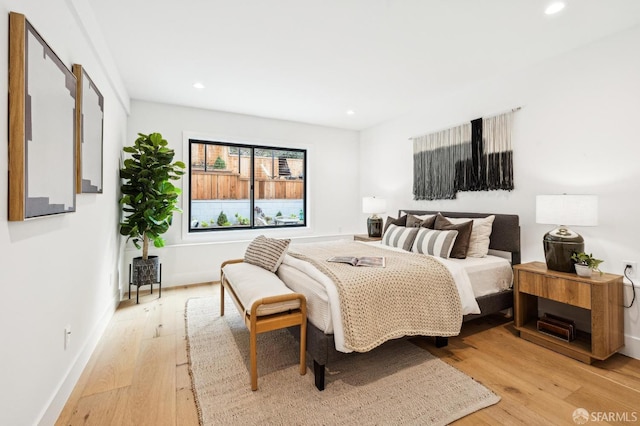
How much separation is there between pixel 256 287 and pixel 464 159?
9.55ft

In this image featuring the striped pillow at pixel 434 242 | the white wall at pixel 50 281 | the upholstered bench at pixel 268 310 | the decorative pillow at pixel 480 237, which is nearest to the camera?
the white wall at pixel 50 281

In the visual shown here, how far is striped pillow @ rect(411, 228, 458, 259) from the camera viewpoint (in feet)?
9.50

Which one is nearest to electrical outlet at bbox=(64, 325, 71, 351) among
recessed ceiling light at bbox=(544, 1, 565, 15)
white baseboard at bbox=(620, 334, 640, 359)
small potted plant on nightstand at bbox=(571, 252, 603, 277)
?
small potted plant on nightstand at bbox=(571, 252, 603, 277)

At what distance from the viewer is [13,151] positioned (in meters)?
1.18

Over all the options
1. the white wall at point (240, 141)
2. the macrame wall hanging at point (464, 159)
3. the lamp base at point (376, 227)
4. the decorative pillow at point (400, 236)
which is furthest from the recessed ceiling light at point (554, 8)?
the white wall at point (240, 141)

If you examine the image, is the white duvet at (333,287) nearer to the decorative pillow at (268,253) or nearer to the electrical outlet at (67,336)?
the decorative pillow at (268,253)

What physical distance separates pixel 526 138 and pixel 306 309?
2.79 m

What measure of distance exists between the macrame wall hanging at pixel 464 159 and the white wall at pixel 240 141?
1.55 metres

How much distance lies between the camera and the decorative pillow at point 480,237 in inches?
118

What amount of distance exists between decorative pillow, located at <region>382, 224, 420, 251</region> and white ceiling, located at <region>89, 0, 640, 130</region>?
1.71 metres

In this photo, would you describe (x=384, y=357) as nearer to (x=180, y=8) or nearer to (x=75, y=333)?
(x=75, y=333)

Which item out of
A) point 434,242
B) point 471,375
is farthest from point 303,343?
point 434,242

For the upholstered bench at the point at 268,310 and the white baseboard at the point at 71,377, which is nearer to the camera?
the white baseboard at the point at 71,377

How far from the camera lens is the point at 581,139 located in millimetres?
2598
